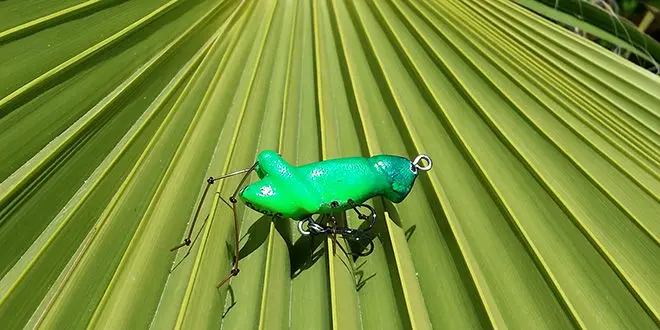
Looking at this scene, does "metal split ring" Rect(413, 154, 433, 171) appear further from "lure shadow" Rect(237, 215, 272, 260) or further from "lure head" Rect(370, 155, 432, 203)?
"lure shadow" Rect(237, 215, 272, 260)

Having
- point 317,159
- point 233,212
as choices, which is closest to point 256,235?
point 233,212

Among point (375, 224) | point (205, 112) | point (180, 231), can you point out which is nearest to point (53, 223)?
point (180, 231)

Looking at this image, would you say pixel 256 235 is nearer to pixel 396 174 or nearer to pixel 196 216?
pixel 196 216

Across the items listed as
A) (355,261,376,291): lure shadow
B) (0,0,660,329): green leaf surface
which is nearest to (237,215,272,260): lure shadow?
(0,0,660,329): green leaf surface

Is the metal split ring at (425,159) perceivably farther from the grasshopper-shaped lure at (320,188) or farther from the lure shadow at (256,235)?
the lure shadow at (256,235)

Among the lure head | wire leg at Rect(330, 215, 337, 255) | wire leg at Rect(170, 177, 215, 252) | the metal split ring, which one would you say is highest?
the metal split ring

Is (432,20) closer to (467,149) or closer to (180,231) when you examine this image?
(467,149)
